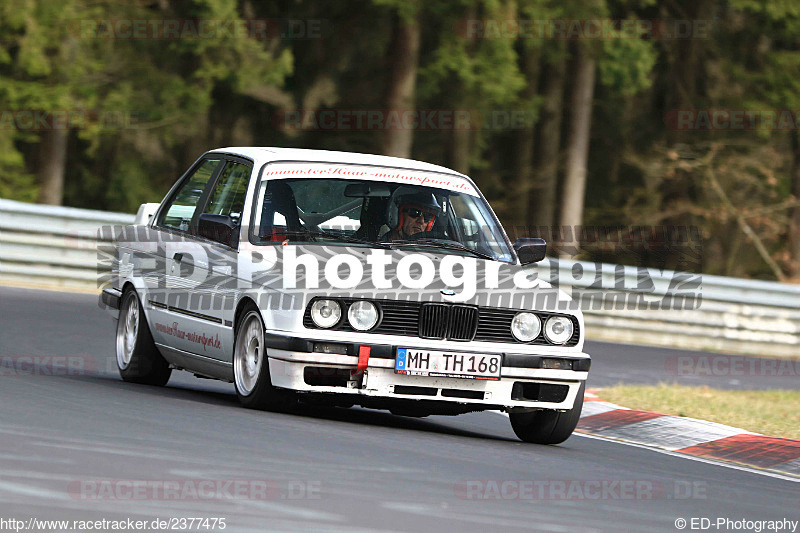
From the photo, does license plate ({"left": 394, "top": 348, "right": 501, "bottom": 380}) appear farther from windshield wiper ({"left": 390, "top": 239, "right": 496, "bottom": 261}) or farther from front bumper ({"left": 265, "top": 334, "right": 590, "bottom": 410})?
windshield wiper ({"left": 390, "top": 239, "right": 496, "bottom": 261})

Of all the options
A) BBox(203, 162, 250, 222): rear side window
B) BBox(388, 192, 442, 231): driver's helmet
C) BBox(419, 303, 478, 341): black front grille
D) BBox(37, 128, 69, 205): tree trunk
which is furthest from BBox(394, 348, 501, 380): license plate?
BBox(37, 128, 69, 205): tree trunk

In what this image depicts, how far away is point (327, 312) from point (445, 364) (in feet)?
2.40

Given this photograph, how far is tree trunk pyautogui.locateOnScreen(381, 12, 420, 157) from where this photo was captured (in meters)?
24.6

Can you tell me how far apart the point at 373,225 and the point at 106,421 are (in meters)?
2.48

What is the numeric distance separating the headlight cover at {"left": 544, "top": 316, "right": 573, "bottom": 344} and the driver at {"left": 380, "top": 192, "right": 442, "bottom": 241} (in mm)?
1188

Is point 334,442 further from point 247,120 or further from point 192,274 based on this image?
point 247,120

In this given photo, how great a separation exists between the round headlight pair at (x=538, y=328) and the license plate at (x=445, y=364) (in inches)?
10.2

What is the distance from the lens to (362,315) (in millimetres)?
8398

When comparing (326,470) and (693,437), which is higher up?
(326,470)
